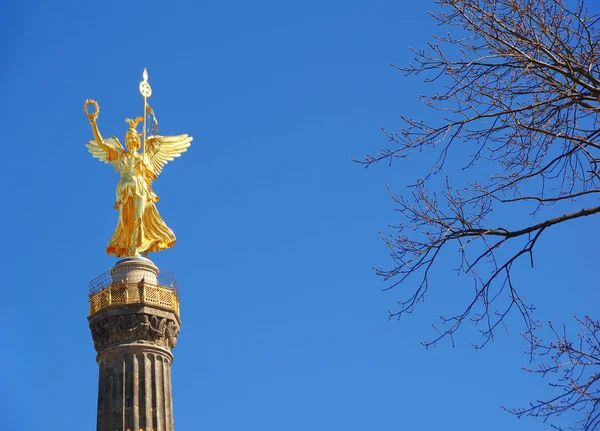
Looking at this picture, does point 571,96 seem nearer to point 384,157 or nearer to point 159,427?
point 384,157

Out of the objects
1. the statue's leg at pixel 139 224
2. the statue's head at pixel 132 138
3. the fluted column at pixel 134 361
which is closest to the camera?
the fluted column at pixel 134 361

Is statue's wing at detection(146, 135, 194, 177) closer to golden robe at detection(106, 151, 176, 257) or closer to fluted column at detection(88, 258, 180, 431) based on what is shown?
golden robe at detection(106, 151, 176, 257)

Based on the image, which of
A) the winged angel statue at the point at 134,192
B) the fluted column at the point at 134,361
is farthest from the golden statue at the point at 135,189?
the fluted column at the point at 134,361

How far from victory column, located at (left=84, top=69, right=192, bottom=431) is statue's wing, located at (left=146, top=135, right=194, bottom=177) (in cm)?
5

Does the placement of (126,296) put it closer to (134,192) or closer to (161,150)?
(134,192)

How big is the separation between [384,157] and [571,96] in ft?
Answer: 8.49

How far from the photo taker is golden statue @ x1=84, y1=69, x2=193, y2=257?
46281 mm

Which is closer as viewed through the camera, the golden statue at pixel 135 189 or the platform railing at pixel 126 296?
the platform railing at pixel 126 296

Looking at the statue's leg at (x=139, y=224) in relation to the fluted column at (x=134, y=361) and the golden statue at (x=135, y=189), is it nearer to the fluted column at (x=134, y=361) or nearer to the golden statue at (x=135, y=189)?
the golden statue at (x=135, y=189)

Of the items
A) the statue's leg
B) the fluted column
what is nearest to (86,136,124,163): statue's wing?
the statue's leg

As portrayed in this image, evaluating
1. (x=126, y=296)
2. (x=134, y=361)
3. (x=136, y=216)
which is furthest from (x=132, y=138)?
(x=134, y=361)

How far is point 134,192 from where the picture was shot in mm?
46531

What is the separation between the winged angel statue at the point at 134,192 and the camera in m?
46.2

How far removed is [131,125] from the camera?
48062 millimetres
